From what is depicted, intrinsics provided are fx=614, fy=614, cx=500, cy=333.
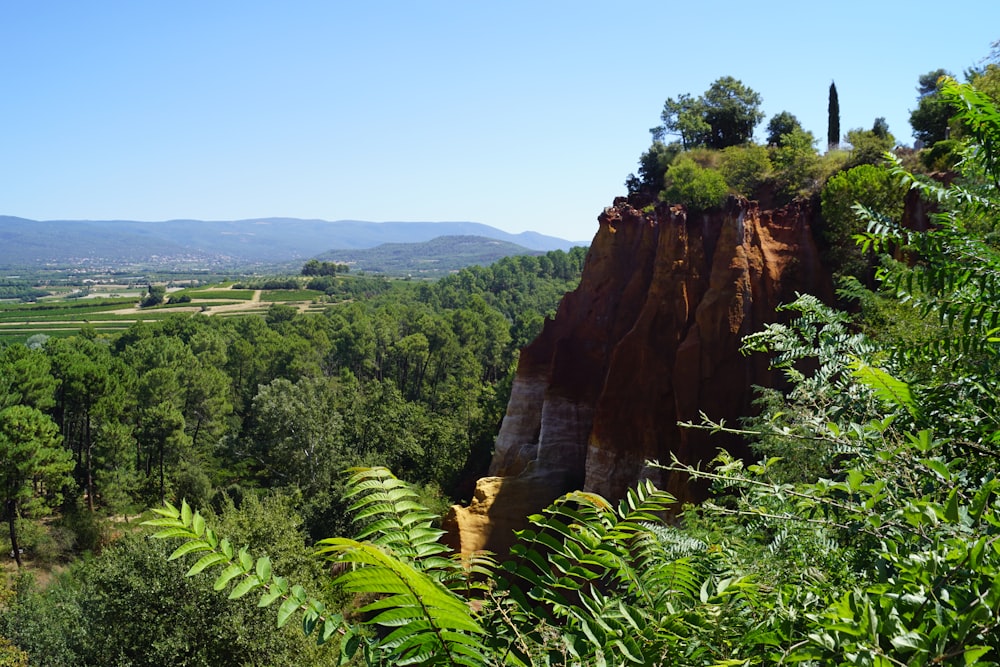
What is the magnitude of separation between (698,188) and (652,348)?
5.75 meters

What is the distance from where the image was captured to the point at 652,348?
61.9 ft

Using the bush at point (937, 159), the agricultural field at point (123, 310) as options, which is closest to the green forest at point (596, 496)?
the bush at point (937, 159)

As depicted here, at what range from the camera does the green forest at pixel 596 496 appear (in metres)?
2.01

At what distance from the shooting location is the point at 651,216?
21.1 m

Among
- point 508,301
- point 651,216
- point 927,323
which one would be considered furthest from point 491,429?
point 508,301

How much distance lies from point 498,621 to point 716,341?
628 inches

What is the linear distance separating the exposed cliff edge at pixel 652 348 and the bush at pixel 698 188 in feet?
3.63

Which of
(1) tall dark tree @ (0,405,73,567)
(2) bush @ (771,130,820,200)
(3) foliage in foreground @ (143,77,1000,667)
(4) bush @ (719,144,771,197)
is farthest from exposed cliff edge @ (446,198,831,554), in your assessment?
(1) tall dark tree @ (0,405,73,567)

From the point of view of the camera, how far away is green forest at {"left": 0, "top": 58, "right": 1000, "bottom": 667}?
2008 millimetres

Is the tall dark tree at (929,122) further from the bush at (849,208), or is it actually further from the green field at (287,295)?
the green field at (287,295)

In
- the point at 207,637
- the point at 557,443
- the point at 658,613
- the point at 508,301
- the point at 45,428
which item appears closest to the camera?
the point at 658,613

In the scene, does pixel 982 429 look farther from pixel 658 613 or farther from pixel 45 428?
pixel 45 428

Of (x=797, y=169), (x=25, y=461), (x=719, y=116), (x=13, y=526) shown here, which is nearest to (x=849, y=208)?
(x=797, y=169)

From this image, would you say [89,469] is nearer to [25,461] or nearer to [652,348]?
[25,461]
